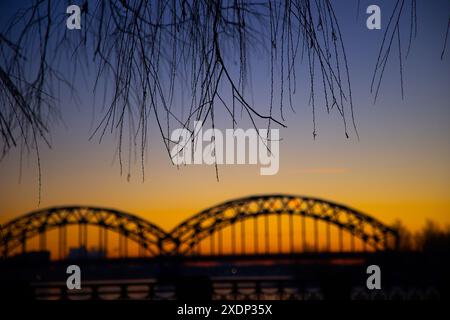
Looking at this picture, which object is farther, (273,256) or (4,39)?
(273,256)

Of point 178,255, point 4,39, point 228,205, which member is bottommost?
point 178,255

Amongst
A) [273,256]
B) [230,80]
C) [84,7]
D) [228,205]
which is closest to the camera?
[230,80]

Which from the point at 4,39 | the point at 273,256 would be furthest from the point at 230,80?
the point at 273,256

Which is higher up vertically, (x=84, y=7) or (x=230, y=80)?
(x=84, y=7)

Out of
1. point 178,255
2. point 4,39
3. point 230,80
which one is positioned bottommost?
point 178,255

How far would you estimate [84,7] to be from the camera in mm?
2715
